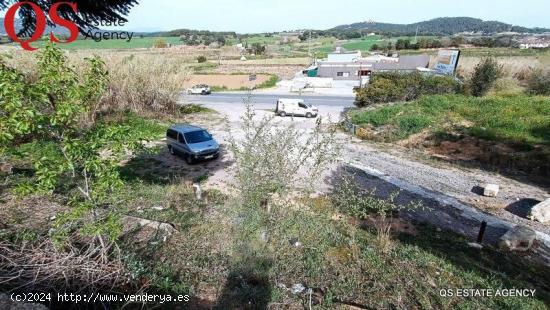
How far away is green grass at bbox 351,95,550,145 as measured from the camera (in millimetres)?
17078

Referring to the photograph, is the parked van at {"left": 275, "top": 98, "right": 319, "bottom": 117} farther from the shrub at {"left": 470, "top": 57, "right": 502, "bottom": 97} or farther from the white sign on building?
the white sign on building

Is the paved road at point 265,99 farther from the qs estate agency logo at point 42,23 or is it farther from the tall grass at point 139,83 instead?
the qs estate agency logo at point 42,23

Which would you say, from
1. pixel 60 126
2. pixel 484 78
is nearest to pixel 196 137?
pixel 60 126

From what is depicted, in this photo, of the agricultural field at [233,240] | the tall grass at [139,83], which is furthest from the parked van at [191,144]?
the tall grass at [139,83]

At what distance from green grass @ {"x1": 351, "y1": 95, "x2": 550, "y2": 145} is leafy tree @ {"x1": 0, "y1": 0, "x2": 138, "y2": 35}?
17.6m

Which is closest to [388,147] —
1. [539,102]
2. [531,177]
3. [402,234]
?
[531,177]

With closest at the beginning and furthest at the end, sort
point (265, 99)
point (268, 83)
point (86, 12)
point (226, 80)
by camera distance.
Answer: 1. point (86, 12)
2. point (265, 99)
3. point (268, 83)
4. point (226, 80)

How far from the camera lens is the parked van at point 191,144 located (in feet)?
45.6

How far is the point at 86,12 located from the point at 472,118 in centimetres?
2162

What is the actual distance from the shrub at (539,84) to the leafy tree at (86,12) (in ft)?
109

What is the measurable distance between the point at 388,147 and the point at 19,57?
2175cm

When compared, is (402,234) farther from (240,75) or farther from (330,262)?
(240,75)

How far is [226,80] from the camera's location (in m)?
48.6

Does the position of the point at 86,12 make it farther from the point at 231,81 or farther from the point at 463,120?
the point at 231,81
